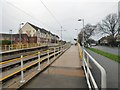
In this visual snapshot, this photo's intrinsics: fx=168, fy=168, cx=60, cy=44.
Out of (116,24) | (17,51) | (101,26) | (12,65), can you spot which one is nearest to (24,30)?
(101,26)

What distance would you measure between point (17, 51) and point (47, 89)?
26188 millimetres

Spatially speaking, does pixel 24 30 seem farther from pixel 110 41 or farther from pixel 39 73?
pixel 39 73

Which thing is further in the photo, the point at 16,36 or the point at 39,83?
the point at 16,36

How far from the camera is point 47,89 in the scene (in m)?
5.44

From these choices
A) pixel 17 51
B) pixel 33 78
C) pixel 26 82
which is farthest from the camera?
pixel 17 51

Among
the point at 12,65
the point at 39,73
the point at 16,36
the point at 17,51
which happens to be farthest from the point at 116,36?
the point at 39,73

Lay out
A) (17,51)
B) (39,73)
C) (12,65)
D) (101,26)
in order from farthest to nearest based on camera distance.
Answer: (101,26) → (17,51) → (12,65) → (39,73)

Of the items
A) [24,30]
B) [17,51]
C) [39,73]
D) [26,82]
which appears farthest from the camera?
[24,30]

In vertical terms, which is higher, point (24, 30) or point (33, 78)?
point (24, 30)

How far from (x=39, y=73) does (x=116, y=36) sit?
216ft

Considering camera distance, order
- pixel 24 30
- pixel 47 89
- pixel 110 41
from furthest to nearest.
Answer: pixel 24 30 → pixel 110 41 → pixel 47 89

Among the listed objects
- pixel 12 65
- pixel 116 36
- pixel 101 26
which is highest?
pixel 101 26

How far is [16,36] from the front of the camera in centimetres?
7288

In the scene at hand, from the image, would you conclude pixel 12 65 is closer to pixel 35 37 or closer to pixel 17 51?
pixel 17 51
